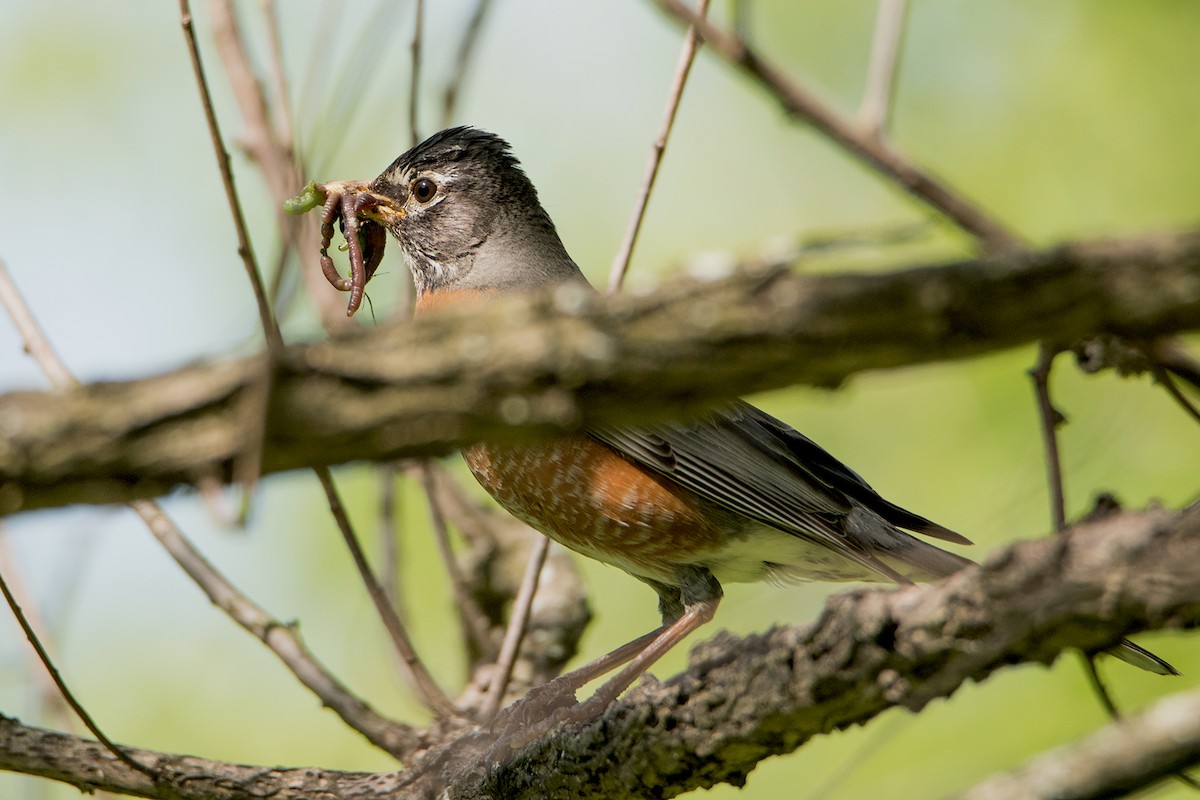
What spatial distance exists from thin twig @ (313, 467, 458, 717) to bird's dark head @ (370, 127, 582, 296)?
4.82 ft

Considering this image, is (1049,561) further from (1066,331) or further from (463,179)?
(463,179)

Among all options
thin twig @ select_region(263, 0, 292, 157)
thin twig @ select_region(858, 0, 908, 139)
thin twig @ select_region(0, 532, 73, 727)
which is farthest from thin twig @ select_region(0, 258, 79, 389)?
thin twig @ select_region(858, 0, 908, 139)

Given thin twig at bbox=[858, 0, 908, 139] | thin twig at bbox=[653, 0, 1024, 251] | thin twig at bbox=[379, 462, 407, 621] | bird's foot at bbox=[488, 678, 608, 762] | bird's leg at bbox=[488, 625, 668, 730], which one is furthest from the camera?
thin twig at bbox=[379, 462, 407, 621]

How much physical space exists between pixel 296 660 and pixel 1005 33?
5.49m

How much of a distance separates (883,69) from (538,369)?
5.99ft

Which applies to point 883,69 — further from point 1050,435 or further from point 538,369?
point 538,369

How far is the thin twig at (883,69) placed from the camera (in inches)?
116

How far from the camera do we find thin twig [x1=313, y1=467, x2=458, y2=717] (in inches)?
137

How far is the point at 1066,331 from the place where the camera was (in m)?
1.60

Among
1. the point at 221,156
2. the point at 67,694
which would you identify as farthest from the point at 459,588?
the point at 221,156

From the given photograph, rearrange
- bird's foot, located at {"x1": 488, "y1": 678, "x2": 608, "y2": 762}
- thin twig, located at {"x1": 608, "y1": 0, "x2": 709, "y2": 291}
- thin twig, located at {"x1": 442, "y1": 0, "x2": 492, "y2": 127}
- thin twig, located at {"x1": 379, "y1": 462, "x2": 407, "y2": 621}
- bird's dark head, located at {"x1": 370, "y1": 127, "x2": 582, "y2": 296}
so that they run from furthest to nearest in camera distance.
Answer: bird's dark head, located at {"x1": 370, "y1": 127, "x2": 582, "y2": 296}, thin twig, located at {"x1": 379, "y1": 462, "x2": 407, "y2": 621}, thin twig, located at {"x1": 442, "y1": 0, "x2": 492, "y2": 127}, thin twig, located at {"x1": 608, "y1": 0, "x2": 709, "y2": 291}, bird's foot, located at {"x1": 488, "y1": 678, "x2": 608, "y2": 762}

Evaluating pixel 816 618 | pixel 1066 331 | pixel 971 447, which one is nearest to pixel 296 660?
pixel 816 618

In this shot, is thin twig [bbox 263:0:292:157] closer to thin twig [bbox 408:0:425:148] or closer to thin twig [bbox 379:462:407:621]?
thin twig [bbox 408:0:425:148]

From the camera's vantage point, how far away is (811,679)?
2.22 metres
